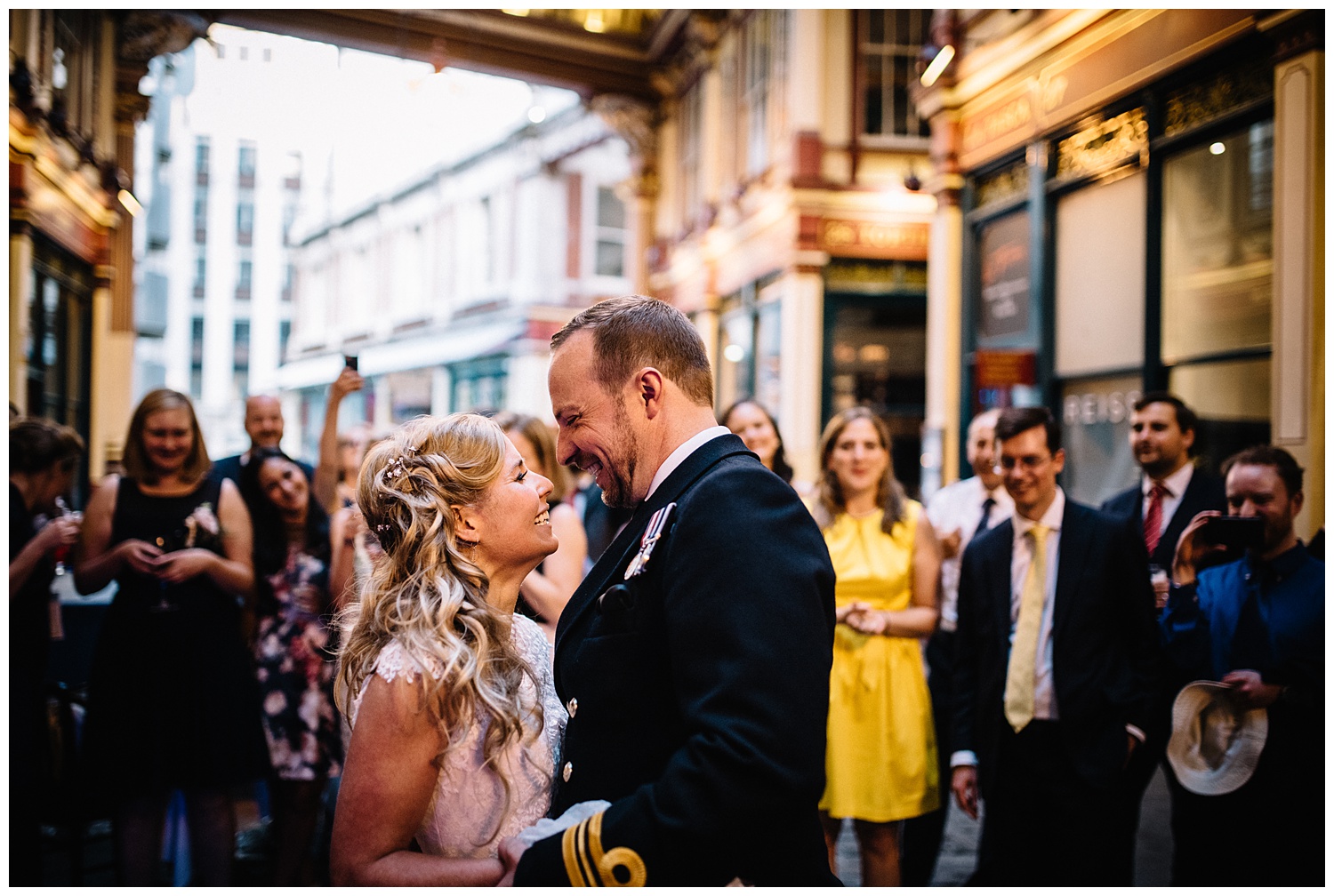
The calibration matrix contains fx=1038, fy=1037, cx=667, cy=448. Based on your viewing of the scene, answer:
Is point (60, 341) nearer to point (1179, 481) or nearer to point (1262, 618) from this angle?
point (1179, 481)

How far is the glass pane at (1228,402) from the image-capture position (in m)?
6.10

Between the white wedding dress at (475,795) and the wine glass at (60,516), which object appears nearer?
the white wedding dress at (475,795)

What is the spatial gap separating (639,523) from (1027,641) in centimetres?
232

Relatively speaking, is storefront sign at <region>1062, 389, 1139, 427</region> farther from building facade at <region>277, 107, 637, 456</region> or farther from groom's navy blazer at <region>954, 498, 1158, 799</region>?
building facade at <region>277, 107, 637, 456</region>

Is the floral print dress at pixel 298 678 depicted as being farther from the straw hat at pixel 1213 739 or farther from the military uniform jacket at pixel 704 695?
the straw hat at pixel 1213 739

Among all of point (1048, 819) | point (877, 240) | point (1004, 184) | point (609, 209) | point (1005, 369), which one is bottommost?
point (1048, 819)

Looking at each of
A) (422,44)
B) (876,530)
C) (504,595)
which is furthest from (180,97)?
(504,595)

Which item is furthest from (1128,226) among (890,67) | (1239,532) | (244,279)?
(244,279)

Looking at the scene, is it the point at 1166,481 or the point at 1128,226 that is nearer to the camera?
the point at 1166,481

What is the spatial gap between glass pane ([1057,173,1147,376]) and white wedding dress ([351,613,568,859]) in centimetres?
644

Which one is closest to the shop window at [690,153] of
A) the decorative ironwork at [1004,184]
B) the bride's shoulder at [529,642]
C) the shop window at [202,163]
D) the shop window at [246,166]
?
the decorative ironwork at [1004,184]

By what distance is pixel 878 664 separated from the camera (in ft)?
13.4

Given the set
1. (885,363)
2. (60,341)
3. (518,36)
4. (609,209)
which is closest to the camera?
(60,341)

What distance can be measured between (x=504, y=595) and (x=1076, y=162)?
7.26 metres
